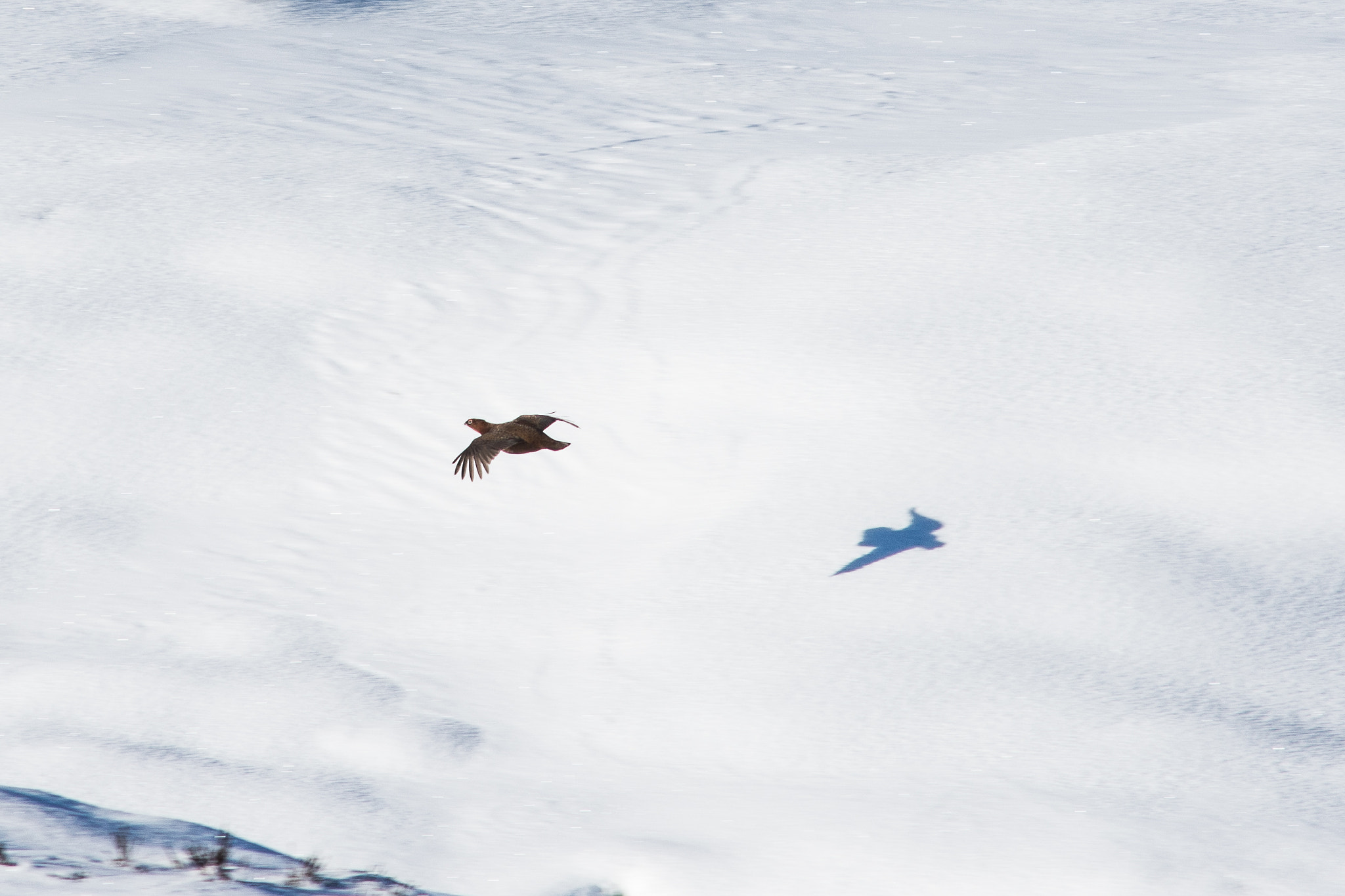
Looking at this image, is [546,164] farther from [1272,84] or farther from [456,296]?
[1272,84]

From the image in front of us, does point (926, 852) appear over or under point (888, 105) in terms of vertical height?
under

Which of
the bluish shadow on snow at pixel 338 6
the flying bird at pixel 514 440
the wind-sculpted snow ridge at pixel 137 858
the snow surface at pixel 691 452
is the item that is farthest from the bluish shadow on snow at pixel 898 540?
the bluish shadow on snow at pixel 338 6

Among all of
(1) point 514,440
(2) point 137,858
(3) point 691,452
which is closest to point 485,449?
(1) point 514,440

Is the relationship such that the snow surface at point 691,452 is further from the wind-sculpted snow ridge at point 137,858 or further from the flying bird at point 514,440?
the flying bird at point 514,440

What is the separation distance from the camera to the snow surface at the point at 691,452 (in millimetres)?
4293

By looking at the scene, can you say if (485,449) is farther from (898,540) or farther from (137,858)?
(898,540)

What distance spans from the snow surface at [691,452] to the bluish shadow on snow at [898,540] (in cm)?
5

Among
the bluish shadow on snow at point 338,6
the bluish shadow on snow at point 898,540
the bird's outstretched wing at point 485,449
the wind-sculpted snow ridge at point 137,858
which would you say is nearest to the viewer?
the wind-sculpted snow ridge at point 137,858

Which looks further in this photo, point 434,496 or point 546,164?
point 546,164

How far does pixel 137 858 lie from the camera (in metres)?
3.36

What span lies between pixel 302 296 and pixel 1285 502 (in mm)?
5050

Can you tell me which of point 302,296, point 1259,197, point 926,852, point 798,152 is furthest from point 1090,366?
point 302,296

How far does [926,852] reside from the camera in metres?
3.95

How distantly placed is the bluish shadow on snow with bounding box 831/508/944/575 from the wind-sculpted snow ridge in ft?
8.71
